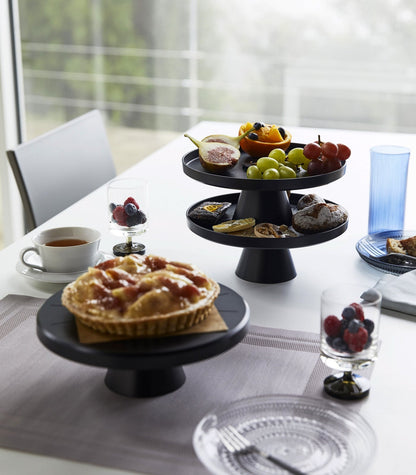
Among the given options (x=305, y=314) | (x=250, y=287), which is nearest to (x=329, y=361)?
(x=305, y=314)

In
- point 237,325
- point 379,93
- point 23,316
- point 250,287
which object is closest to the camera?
point 237,325

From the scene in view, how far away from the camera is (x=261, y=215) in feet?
4.79

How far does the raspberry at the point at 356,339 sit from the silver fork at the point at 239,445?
218 millimetres

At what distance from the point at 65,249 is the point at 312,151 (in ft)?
1.71

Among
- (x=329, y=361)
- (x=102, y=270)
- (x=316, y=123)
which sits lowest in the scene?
(x=316, y=123)

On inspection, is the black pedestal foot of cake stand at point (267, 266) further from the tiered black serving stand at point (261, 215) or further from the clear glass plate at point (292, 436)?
the clear glass plate at point (292, 436)

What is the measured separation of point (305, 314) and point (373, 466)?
1.49 ft

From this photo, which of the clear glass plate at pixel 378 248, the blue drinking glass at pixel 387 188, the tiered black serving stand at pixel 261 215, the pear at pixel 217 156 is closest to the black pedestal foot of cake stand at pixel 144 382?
the tiered black serving stand at pixel 261 215

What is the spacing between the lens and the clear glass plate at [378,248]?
1504 mm

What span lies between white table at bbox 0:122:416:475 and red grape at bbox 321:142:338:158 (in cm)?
26

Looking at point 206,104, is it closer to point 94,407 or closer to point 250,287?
point 250,287

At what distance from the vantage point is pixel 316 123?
4.49 meters

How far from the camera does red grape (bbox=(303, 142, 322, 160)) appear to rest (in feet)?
4.61

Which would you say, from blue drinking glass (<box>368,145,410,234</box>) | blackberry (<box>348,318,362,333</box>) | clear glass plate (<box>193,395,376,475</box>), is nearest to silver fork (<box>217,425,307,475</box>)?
clear glass plate (<box>193,395,376,475</box>)
